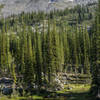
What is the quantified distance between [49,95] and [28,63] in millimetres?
11579

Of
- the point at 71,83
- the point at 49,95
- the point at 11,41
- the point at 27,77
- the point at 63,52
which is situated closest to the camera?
the point at 49,95

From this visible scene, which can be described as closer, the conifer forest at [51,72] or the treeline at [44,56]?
the conifer forest at [51,72]

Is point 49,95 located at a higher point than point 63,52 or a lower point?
lower

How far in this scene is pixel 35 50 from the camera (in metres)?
66.6

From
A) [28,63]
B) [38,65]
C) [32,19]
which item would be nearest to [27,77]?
[28,63]

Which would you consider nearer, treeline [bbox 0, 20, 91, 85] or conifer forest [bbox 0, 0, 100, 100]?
conifer forest [bbox 0, 0, 100, 100]

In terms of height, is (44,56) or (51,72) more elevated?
(44,56)

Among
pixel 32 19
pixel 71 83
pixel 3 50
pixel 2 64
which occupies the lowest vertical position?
pixel 71 83

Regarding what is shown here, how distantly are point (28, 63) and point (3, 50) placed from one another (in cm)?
2442

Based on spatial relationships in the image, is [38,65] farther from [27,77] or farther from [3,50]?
[3,50]

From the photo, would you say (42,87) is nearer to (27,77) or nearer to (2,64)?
(27,77)

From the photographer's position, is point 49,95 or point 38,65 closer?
point 49,95

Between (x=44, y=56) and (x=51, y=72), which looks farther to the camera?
(x=44, y=56)

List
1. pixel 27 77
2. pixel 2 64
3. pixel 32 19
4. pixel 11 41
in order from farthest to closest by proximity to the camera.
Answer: pixel 32 19
pixel 11 41
pixel 2 64
pixel 27 77
